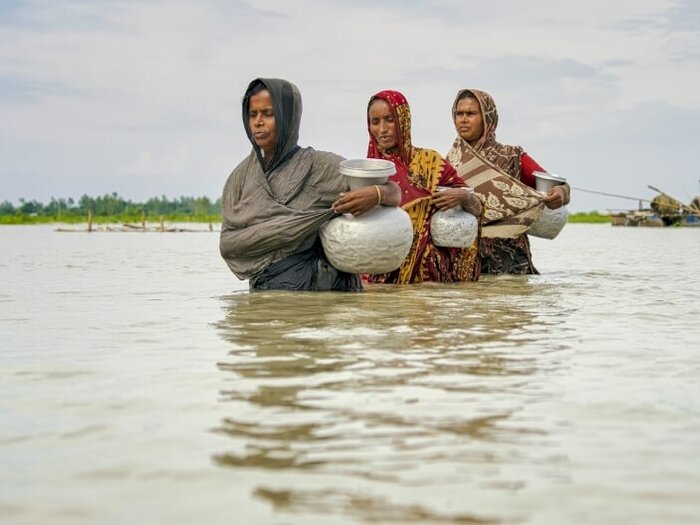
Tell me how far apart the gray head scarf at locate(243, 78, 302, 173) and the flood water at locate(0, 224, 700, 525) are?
147 centimetres

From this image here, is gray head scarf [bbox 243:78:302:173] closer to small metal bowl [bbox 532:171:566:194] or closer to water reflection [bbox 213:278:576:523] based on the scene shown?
water reflection [bbox 213:278:576:523]

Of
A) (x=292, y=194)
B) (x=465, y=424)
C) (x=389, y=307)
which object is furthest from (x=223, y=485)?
(x=292, y=194)

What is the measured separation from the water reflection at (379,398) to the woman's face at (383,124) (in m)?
2.28

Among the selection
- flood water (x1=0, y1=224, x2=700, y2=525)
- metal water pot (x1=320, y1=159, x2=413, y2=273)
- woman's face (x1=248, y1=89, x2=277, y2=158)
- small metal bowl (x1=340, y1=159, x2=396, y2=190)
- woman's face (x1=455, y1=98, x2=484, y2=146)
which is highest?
woman's face (x1=455, y1=98, x2=484, y2=146)

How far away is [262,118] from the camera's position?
675 cm

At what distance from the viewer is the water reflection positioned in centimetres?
233

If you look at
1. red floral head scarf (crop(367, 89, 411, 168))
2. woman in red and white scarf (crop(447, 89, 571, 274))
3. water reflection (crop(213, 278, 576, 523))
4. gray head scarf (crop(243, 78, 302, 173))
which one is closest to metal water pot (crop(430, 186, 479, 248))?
red floral head scarf (crop(367, 89, 411, 168))

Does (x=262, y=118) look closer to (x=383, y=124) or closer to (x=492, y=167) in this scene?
(x=383, y=124)

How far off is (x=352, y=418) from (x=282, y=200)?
13.5 ft

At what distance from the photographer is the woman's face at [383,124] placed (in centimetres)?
779

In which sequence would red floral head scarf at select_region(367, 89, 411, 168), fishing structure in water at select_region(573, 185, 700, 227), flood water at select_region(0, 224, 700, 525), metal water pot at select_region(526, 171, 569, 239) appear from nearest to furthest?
flood water at select_region(0, 224, 700, 525) < red floral head scarf at select_region(367, 89, 411, 168) < metal water pot at select_region(526, 171, 569, 239) < fishing structure in water at select_region(573, 185, 700, 227)

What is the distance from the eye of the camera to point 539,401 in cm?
319

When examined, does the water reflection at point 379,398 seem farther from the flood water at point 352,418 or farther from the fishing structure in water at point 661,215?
the fishing structure in water at point 661,215

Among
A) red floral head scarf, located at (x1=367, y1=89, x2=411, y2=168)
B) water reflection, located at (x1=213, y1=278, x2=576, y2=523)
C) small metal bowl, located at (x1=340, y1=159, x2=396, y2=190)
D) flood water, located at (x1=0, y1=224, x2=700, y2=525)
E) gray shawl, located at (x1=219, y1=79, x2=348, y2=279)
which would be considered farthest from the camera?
red floral head scarf, located at (x1=367, y1=89, x2=411, y2=168)
